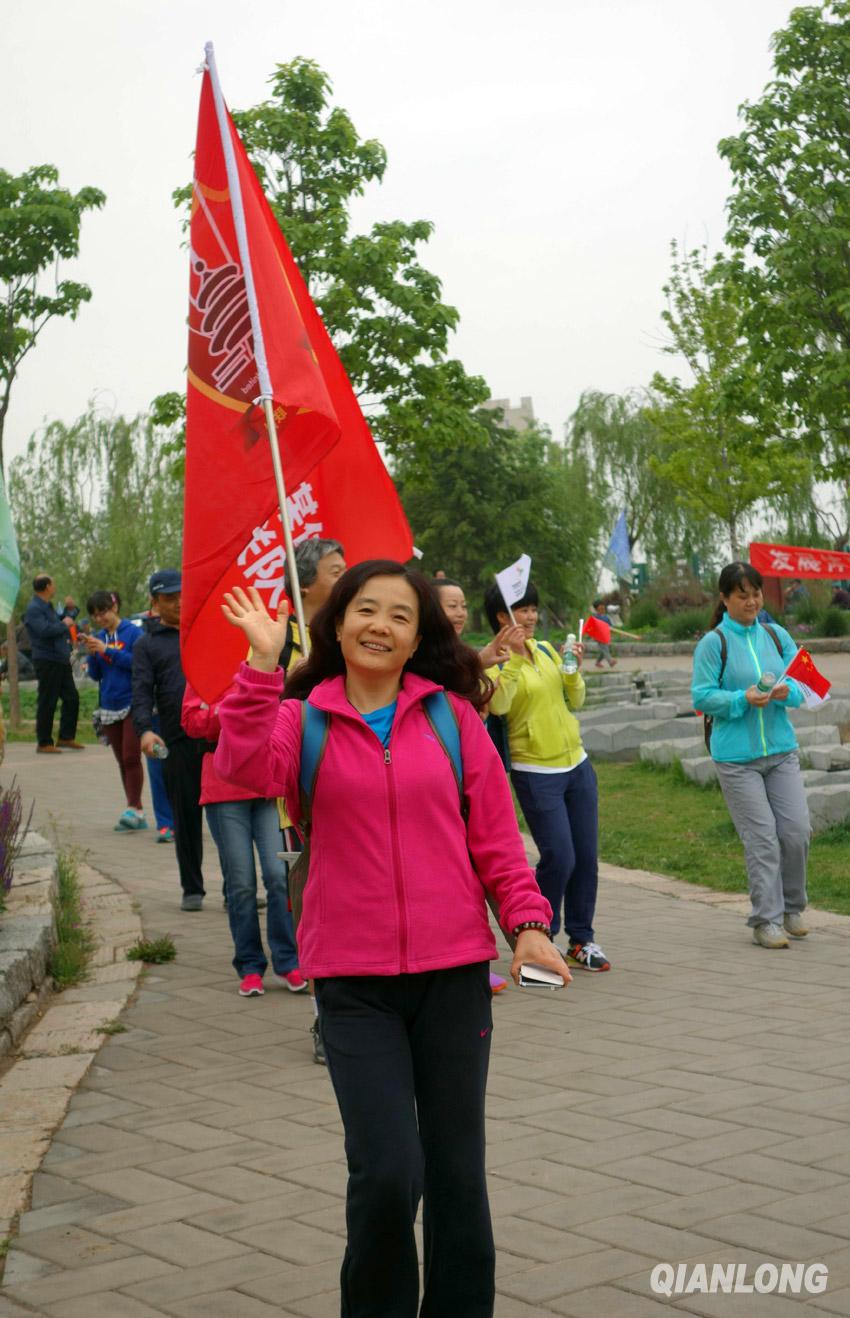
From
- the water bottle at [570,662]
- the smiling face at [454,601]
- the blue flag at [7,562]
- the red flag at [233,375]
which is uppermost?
the red flag at [233,375]

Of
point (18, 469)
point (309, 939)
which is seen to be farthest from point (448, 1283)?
point (18, 469)

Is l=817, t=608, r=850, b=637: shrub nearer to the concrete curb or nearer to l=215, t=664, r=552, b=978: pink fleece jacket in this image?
the concrete curb

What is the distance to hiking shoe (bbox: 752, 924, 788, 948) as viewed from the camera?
800 centimetres

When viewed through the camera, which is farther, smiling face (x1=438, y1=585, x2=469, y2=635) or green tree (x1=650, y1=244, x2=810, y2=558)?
green tree (x1=650, y1=244, x2=810, y2=558)

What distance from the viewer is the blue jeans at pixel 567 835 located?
751 cm

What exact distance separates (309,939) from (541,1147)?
6.33 ft

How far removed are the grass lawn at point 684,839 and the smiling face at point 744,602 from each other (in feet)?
6.21

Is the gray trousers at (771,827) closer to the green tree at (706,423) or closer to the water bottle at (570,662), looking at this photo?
the water bottle at (570,662)

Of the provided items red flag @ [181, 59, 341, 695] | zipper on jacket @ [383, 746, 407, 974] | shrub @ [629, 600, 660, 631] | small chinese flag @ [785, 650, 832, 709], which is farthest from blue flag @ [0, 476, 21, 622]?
shrub @ [629, 600, 660, 631]

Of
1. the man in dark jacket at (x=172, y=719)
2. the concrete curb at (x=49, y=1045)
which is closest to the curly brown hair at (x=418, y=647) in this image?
the concrete curb at (x=49, y=1045)

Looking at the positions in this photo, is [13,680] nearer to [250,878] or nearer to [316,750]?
[250,878]

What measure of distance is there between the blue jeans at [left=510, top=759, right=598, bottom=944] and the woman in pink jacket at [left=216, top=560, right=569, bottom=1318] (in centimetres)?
404

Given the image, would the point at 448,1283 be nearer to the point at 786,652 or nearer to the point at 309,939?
the point at 309,939

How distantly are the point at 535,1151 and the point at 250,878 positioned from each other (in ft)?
8.85
